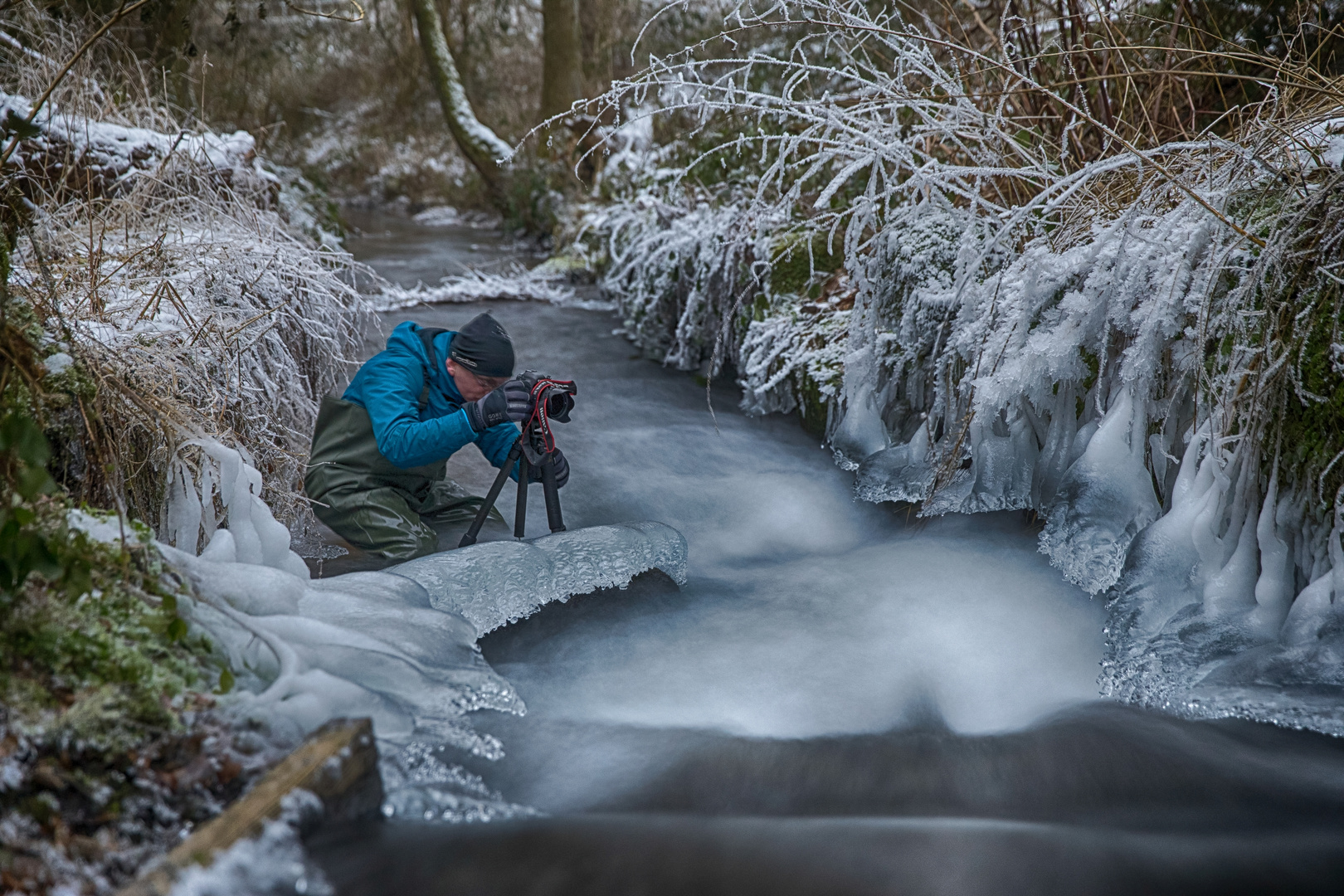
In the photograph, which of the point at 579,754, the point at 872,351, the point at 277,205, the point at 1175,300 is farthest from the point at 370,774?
the point at 277,205

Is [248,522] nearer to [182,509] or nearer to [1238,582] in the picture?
[182,509]

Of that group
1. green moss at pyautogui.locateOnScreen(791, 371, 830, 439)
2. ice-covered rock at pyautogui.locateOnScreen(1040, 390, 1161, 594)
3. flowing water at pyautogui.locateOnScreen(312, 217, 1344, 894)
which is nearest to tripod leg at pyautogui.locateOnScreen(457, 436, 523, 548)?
flowing water at pyautogui.locateOnScreen(312, 217, 1344, 894)

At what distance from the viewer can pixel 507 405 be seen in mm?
3096

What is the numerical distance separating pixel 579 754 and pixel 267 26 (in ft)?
55.2

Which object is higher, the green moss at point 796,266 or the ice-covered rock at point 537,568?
the green moss at point 796,266

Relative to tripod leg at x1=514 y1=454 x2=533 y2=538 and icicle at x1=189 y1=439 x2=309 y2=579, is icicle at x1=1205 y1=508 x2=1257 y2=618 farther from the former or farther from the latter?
icicle at x1=189 y1=439 x2=309 y2=579

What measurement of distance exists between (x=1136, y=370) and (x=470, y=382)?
2.38m

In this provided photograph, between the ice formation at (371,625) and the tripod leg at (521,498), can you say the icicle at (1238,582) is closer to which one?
the ice formation at (371,625)

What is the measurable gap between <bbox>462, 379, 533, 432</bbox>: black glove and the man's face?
30cm

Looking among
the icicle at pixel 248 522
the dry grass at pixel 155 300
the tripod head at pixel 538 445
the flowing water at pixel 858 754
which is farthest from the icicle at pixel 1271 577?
the dry grass at pixel 155 300

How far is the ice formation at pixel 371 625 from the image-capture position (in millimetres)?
1802

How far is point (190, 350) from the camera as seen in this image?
303 centimetres

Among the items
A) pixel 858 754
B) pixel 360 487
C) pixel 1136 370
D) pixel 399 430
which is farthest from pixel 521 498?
pixel 1136 370

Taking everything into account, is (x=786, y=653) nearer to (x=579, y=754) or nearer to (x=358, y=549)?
(x=579, y=754)
